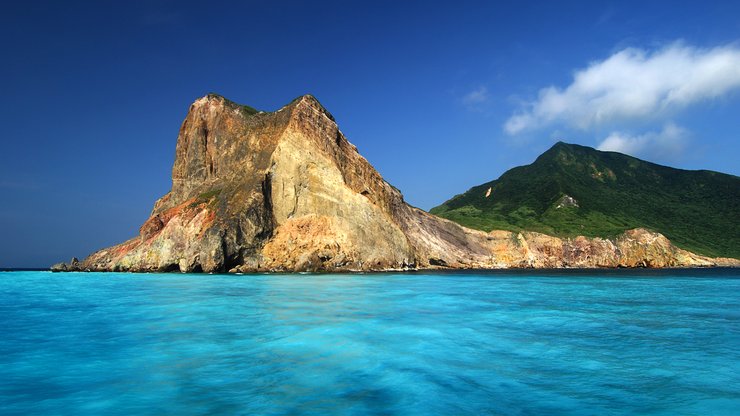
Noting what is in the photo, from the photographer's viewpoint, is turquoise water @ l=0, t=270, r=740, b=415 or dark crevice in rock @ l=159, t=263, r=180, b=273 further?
dark crevice in rock @ l=159, t=263, r=180, b=273

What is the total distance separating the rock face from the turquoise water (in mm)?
41440

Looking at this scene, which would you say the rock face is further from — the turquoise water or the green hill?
the turquoise water

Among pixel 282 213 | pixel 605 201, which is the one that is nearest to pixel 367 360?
pixel 282 213

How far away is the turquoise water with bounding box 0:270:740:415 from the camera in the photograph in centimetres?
927

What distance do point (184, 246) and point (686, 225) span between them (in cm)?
14270

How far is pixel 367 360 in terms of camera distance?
1289 centimetres

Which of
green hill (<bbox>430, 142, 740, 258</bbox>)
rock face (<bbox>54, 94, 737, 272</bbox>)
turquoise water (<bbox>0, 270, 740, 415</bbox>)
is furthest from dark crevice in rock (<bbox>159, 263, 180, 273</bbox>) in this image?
green hill (<bbox>430, 142, 740, 258</bbox>)

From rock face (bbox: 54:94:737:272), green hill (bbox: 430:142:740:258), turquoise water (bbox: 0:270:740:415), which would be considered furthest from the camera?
green hill (bbox: 430:142:740:258)

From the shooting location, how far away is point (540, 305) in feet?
84.0

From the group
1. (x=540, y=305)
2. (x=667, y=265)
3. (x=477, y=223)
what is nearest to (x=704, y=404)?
(x=540, y=305)

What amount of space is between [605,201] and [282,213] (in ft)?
380

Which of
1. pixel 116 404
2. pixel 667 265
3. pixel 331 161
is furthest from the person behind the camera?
pixel 667 265

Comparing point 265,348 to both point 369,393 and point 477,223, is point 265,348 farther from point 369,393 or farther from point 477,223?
point 477,223

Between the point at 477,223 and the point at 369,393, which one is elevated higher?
the point at 477,223
